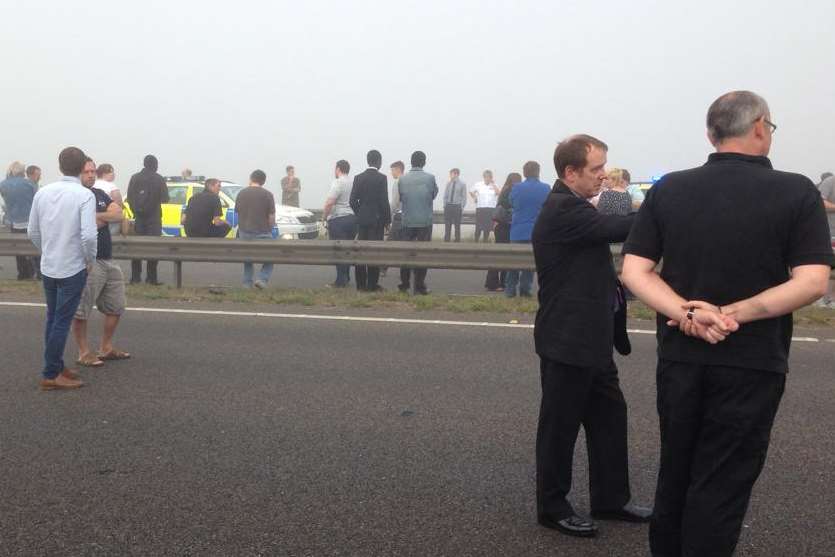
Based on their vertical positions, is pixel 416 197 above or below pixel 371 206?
above

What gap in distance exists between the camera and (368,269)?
42.2 feet

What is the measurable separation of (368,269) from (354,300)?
4.80ft

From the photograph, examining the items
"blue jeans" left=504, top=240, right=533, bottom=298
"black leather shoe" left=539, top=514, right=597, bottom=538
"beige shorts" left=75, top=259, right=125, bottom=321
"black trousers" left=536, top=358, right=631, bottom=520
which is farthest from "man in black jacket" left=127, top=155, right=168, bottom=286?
"black leather shoe" left=539, top=514, right=597, bottom=538

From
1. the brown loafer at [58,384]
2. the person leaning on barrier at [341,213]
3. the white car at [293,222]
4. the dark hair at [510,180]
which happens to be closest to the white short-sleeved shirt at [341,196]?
the person leaning on barrier at [341,213]

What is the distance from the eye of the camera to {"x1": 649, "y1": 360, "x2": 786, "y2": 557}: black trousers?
316cm

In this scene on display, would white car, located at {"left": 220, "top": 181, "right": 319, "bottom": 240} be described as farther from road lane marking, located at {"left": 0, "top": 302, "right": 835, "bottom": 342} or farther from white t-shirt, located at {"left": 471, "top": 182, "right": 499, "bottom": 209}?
road lane marking, located at {"left": 0, "top": 302, "right": 835, "bottom": 342}

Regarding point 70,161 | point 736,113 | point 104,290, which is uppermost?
point 736,113

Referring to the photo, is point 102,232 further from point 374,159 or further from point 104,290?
point 374,159

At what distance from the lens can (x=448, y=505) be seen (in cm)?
461

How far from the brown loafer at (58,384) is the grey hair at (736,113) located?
525 centimetres

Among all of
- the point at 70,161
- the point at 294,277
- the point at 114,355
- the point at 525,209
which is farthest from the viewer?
the point at 294,277

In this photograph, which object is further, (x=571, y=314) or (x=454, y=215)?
(x=454, y=215)

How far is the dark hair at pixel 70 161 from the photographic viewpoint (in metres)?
6.93

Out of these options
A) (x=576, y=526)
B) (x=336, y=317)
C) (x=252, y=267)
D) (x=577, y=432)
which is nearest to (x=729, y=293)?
(x=577, y=432)
